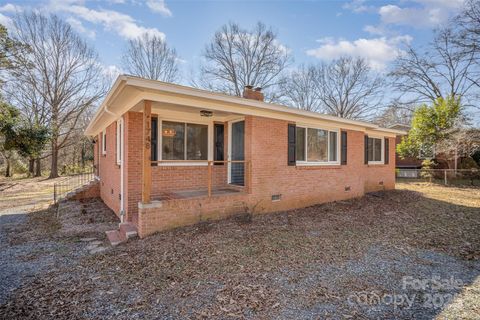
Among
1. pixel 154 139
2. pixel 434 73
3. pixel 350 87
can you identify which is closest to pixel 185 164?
pixel 154 139

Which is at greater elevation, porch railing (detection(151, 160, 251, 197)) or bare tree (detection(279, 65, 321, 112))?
bare tree (detection(279, 65, 321, 112))

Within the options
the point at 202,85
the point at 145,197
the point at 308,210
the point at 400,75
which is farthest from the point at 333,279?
the point at 400,75

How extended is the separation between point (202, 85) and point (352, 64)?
53.8 feet

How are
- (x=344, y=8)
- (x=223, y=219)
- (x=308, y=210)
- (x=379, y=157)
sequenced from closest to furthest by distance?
(x=223, y=219) → (x=308, y=210) → (x=344, y=8) → (x=379, y=157)

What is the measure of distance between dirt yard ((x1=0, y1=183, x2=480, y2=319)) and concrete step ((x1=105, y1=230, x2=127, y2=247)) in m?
0.31

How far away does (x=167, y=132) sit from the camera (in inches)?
273

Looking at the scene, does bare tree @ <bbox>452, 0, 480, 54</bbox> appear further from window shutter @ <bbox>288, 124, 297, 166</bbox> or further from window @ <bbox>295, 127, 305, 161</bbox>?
window shutter @ <bbox>288, 124, 297, 166</bbox>

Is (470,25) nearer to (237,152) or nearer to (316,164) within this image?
(316,164)

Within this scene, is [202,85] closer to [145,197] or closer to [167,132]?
[167,132]

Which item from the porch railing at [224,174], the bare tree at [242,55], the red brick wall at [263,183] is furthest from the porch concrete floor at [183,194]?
the bare tree at [242,55]

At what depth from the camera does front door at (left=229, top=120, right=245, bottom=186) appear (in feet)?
24.9

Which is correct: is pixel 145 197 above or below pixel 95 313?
above

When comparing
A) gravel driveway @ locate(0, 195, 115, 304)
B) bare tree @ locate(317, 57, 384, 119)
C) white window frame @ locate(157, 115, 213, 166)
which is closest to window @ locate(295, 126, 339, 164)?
white window frame @ locate(157, 115, 213, 166)

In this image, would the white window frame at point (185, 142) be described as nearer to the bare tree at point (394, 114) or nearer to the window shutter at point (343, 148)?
the window shutter at point (343, 148)
